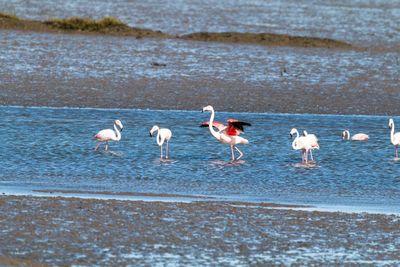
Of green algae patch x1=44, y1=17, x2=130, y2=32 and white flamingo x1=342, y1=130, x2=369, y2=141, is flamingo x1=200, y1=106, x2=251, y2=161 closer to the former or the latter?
white flamingo x1=342, y1=130, x2=369, y2=141

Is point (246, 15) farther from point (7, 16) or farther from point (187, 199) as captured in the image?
point (187, 199)

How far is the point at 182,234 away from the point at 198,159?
15.9 ft

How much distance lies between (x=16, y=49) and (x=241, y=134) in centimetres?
1009

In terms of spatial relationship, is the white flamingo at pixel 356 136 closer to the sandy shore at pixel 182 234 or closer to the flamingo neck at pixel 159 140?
the flamingo neck at pixel 159 140

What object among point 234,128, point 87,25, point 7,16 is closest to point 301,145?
point 234,128

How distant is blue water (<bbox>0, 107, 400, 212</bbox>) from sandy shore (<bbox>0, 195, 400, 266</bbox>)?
1106 millimetres

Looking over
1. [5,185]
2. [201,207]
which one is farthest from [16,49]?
[201,207]

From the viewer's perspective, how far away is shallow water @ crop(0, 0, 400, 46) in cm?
3369

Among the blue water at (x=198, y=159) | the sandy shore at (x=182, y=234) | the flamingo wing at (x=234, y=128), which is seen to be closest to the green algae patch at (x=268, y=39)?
the blue water at (x=198, y=159)

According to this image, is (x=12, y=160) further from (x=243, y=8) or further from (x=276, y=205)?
(x=243, y=8)

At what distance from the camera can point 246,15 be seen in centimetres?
3947

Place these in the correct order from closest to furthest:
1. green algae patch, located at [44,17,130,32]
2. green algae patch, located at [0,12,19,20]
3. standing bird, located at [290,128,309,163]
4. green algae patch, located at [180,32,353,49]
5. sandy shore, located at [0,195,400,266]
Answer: sandy shore, located at [0,195,400,266] < standing bird, located at [290,128,309,163] < green algae patch, located at [180,32,353,49] < green algae patch, located at [44,17,130,32] < green algae patch, located at [0,12,19,20]

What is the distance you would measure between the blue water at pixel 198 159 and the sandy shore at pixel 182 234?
1106 mm

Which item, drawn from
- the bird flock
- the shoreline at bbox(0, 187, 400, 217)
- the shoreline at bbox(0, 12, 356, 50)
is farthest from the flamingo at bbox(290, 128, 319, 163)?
the shoreline at bbox(0, 12, 356, 50)
